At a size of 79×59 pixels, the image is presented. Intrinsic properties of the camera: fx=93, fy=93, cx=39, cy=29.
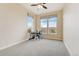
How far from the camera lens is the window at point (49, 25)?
7.26m

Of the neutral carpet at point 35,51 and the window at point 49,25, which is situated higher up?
the window at point 49,25

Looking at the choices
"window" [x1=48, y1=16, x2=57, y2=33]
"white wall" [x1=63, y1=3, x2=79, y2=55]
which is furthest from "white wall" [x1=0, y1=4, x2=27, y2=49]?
"window" [x1=48, y1=16, x2=57, y2=33]

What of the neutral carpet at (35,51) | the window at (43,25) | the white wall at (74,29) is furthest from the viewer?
the window at (43,25)

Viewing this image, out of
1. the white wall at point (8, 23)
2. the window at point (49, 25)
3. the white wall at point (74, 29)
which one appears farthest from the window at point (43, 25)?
the white wall at point (74, 29)

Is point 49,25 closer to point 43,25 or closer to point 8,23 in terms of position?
point 43,25

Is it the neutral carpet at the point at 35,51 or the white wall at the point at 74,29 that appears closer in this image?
the white wall at the point at 74,29

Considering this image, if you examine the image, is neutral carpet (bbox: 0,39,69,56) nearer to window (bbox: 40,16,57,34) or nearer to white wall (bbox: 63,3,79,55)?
white wall (bbox: 63,3,79,55)

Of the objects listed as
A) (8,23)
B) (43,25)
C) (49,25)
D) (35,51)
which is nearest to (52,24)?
(49,25)

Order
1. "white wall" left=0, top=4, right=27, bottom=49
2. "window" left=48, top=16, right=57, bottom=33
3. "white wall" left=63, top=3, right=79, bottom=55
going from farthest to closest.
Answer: "window" left=48, top=16, right=57, bottom=33
"white wall" left=0, top=4, right=27, bottom=49
"white wall" left=63, top=3, right=79, bottom=55

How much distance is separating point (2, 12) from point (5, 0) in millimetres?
2275

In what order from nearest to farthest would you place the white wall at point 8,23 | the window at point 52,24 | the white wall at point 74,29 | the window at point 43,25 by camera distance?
the white wall at point 74,29 < the white wall at point 8,23 < the window at point 52,24 < the window at point 43,25

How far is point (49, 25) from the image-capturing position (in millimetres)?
7434

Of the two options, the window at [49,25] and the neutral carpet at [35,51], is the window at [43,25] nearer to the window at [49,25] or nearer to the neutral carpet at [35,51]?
the window at [49,25]

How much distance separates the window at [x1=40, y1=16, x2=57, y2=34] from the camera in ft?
23.8
